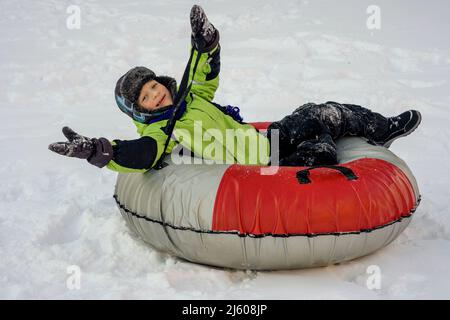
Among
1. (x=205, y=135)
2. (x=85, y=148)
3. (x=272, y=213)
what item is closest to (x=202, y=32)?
(x=205, y=135)

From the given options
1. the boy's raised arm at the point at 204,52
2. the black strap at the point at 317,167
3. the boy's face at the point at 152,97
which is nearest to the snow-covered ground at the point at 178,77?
the black strap at the point at 317,167

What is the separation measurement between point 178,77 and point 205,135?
3.02m

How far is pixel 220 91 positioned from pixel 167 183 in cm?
283

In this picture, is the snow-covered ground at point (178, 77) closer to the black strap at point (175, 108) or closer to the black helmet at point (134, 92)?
the black strap at point (175, 108)

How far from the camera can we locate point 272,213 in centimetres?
259

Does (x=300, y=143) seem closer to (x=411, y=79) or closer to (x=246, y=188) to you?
(x=246, y=188)

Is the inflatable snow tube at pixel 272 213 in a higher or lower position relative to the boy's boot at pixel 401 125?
lower

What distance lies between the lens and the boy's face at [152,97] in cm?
309

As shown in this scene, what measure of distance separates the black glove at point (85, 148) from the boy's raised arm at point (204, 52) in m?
0.81

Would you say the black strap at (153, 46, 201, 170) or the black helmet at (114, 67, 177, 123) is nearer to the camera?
the black strap at (153, 46, 201, 170)

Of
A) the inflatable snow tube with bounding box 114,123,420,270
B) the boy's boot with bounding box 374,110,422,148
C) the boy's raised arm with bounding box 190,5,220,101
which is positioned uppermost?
the boy's raised arm with bounding box 190,5,220,101

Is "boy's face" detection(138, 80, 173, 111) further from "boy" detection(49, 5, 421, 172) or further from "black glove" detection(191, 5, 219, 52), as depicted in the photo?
"black glove" detection(191, 5, 219, 52)

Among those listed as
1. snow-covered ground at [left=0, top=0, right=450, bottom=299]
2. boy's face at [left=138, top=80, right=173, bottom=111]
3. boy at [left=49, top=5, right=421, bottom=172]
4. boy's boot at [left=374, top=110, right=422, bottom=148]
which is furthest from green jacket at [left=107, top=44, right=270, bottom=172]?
boy's boot at [left=374, top=110, right=422, bottom=148]

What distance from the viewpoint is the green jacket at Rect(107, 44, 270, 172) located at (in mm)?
2822
